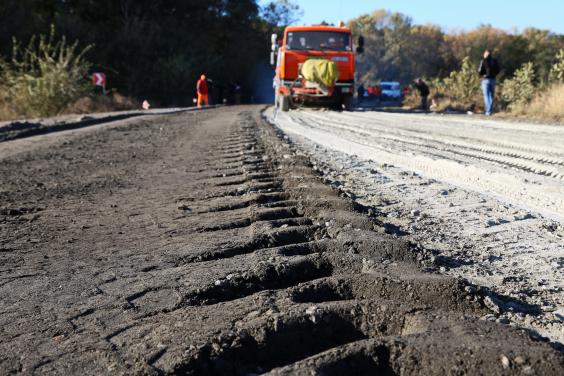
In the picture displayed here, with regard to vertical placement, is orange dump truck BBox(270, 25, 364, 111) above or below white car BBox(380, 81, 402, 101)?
above

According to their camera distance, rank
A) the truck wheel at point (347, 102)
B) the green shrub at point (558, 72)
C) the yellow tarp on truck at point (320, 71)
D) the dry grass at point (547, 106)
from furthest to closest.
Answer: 1. the truck wheel at point (347, 102)
2. the yellow tarp on truck at point (320, 71)
3. the green shrub at point (558, 72)
4. the dry grass at point (547, 106)

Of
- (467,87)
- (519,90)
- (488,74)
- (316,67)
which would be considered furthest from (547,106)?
(467,87)

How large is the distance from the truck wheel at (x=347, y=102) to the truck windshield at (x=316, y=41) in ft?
4.86

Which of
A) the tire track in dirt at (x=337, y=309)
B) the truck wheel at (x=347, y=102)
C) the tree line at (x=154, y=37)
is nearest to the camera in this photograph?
the tire track in dirt at (x=337, y=309)

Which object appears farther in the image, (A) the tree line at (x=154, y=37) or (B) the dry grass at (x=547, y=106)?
(A) the tree line at (x=154, y=37)

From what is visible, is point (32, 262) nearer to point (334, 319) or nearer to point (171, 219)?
point (171, 219)

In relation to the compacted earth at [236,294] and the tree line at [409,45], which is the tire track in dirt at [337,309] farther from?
the tree line at [409,45]

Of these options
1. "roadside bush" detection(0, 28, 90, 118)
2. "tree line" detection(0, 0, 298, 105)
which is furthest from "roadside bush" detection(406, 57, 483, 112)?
"tree line" detection(0, 0, 298, 105)

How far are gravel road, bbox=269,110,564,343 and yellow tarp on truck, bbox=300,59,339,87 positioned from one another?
11496 millimetres

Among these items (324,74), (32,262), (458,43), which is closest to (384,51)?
(458,43)

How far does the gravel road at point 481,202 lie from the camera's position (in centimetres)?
227

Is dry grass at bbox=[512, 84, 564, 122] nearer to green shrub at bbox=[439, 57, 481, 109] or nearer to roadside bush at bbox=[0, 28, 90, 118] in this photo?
green shrub at bbox=[439, 57, 481, 109]

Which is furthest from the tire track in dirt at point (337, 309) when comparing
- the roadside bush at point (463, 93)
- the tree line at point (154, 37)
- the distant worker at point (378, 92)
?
the distant worker at point (378, 92)

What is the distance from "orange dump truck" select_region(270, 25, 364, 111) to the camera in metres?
19.5
